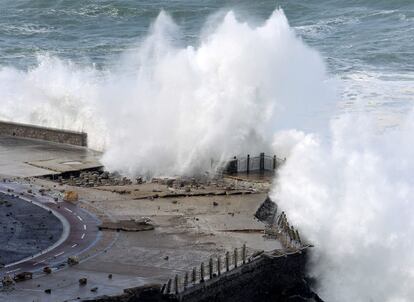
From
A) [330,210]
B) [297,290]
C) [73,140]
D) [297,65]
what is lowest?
[297,290]

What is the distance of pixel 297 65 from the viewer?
130ft

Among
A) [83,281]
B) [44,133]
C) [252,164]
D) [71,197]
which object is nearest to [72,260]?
[83,281]

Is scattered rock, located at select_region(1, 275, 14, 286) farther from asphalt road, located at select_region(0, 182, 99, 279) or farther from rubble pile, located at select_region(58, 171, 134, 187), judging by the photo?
rubble pile, located at select_region(58, 171, 134, 187)

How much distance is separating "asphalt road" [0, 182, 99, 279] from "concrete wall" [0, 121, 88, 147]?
321 inches

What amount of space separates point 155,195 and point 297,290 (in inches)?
290

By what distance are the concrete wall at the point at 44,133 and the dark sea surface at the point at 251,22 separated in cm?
1380

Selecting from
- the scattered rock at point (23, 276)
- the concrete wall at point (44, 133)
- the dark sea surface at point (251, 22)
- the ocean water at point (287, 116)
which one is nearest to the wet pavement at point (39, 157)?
the concrete wall at point (44, 133)

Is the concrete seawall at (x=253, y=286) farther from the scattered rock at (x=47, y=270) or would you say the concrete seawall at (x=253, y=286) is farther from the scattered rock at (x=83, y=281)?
the scattered rock at (x=47, y=270)

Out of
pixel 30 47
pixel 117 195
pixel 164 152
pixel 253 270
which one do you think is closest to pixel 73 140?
pixel 164 152

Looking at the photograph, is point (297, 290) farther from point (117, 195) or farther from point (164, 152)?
point (164, 152)

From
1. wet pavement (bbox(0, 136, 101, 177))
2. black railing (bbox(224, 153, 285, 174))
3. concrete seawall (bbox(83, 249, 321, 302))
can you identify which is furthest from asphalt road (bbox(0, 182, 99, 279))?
black railing (bbox(224, 153, 285, 174))

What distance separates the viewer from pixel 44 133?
41531 millimetres

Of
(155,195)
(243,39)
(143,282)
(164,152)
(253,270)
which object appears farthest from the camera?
(243,39)

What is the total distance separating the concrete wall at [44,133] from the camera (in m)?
40.6
